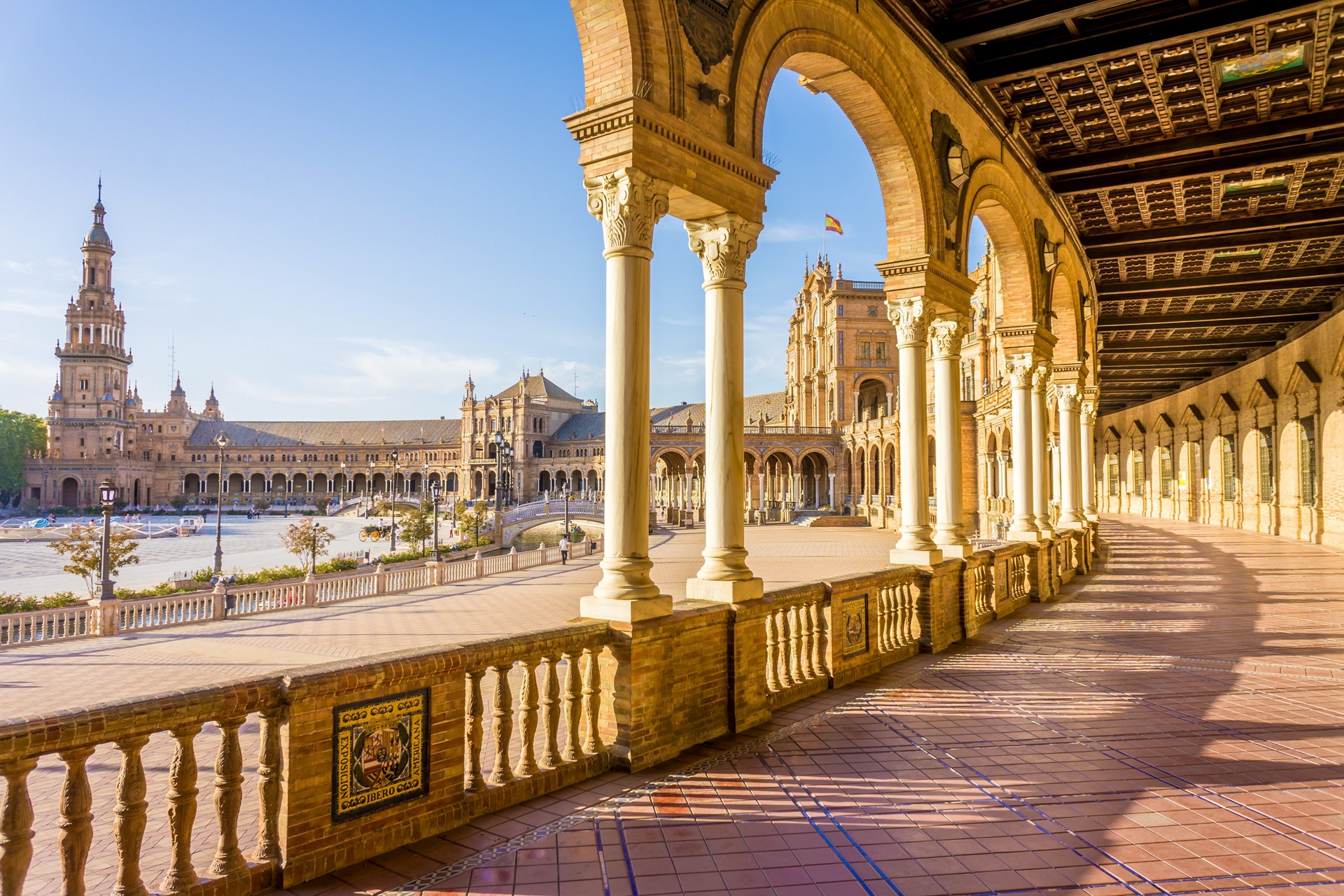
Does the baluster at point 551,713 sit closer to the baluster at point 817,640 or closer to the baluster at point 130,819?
the baluster at point 130,819

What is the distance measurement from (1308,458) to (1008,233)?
682 inches

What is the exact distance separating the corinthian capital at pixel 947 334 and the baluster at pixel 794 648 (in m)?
4.83

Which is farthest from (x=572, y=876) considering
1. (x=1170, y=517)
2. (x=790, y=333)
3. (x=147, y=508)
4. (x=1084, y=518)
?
(x=147, y=508)

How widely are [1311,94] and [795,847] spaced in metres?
11.8

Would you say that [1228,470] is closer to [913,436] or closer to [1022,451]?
[1022,451]

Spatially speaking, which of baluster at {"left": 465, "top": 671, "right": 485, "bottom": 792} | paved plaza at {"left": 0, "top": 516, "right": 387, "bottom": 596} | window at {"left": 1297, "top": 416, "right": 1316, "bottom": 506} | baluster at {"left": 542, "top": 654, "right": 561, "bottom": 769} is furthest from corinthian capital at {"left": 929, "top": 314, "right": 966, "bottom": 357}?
paved plaza at {"left": 0, "top": 516, "right": 387, "bottom": 596}

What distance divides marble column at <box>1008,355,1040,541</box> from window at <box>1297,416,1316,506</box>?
13.7 metres

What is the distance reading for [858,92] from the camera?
8539 mm

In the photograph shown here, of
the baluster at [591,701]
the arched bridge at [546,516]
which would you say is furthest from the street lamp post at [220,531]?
the baluster at [591,701]

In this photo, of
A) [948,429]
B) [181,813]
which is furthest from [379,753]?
[948,429]

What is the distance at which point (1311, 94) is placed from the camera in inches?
412

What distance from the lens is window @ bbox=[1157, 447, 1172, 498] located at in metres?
39.3

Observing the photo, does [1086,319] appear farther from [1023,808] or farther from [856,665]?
[1023,808]

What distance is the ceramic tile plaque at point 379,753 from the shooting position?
3.69 m
